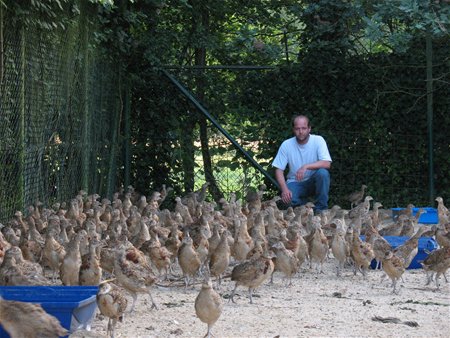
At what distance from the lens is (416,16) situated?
14.5 m

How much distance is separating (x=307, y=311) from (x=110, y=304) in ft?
7.42

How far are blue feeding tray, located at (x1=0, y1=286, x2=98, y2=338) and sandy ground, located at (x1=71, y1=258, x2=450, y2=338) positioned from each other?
0.32m

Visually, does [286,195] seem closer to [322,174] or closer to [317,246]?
[322,174]

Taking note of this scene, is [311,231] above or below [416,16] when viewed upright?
below

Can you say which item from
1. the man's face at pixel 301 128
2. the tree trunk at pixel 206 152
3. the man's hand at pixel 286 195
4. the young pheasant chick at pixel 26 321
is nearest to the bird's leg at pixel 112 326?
the young pheasant chick at pixel 26 321

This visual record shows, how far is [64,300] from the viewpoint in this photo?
26.0 feet

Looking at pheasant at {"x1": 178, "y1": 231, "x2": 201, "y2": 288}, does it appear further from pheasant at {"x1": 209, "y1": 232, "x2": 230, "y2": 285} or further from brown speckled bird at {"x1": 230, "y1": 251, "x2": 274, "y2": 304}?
brown speckled bird at {"x1": 230, "y1": 251, "x2": 274, "y2": 304}

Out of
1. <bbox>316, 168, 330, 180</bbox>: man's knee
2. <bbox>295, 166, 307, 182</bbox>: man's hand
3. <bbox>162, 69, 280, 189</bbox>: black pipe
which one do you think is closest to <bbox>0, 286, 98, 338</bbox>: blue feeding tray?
<bbox>295, 166, 307, 182</bbox>: man's hand

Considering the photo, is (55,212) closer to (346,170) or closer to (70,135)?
(70,135)

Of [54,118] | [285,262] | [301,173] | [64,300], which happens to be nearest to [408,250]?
[285,262]

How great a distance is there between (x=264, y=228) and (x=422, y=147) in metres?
5.74

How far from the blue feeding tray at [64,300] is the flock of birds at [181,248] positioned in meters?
0.19

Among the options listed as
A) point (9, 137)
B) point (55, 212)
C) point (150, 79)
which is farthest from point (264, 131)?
point (9, 137)

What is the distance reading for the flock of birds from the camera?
372 inches
